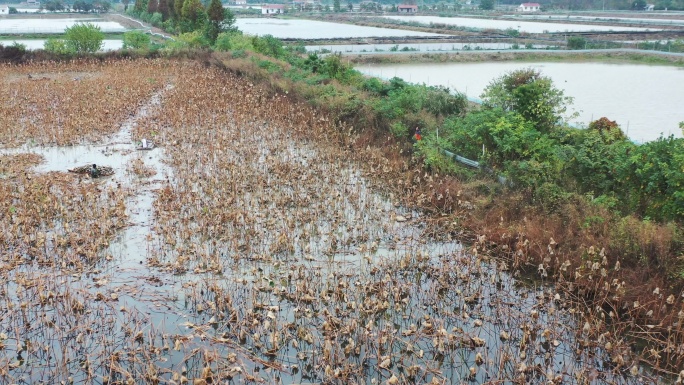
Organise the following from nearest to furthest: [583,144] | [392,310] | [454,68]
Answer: [392,310], [583,144], [454,68]

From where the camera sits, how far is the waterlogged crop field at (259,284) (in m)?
5.96

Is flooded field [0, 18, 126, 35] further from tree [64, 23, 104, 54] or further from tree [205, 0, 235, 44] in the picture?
tree [205, 0, 235, 44]

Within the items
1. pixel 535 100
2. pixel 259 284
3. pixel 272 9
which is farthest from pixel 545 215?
pixel 272 9

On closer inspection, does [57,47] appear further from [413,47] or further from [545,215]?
[545,215]

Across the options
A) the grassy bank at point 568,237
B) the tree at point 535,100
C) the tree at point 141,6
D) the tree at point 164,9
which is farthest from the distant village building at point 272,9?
the grassy bank at point 568,237

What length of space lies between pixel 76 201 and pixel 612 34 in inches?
1792

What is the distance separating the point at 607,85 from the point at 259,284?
20.3 meters

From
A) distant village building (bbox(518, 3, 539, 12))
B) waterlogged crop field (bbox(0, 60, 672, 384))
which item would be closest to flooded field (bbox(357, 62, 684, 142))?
waterlogged crop field (bbox(0, 60, 672, 384))

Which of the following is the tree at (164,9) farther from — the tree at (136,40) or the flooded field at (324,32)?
the tree at (136,40)

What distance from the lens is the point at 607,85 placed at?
2344cm

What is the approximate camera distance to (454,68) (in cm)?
3059

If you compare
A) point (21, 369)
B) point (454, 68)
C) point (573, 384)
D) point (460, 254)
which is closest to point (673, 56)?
point (454, 68)

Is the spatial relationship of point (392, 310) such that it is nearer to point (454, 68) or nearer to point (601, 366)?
point (601, 366)

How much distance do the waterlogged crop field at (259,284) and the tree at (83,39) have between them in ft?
60.9
